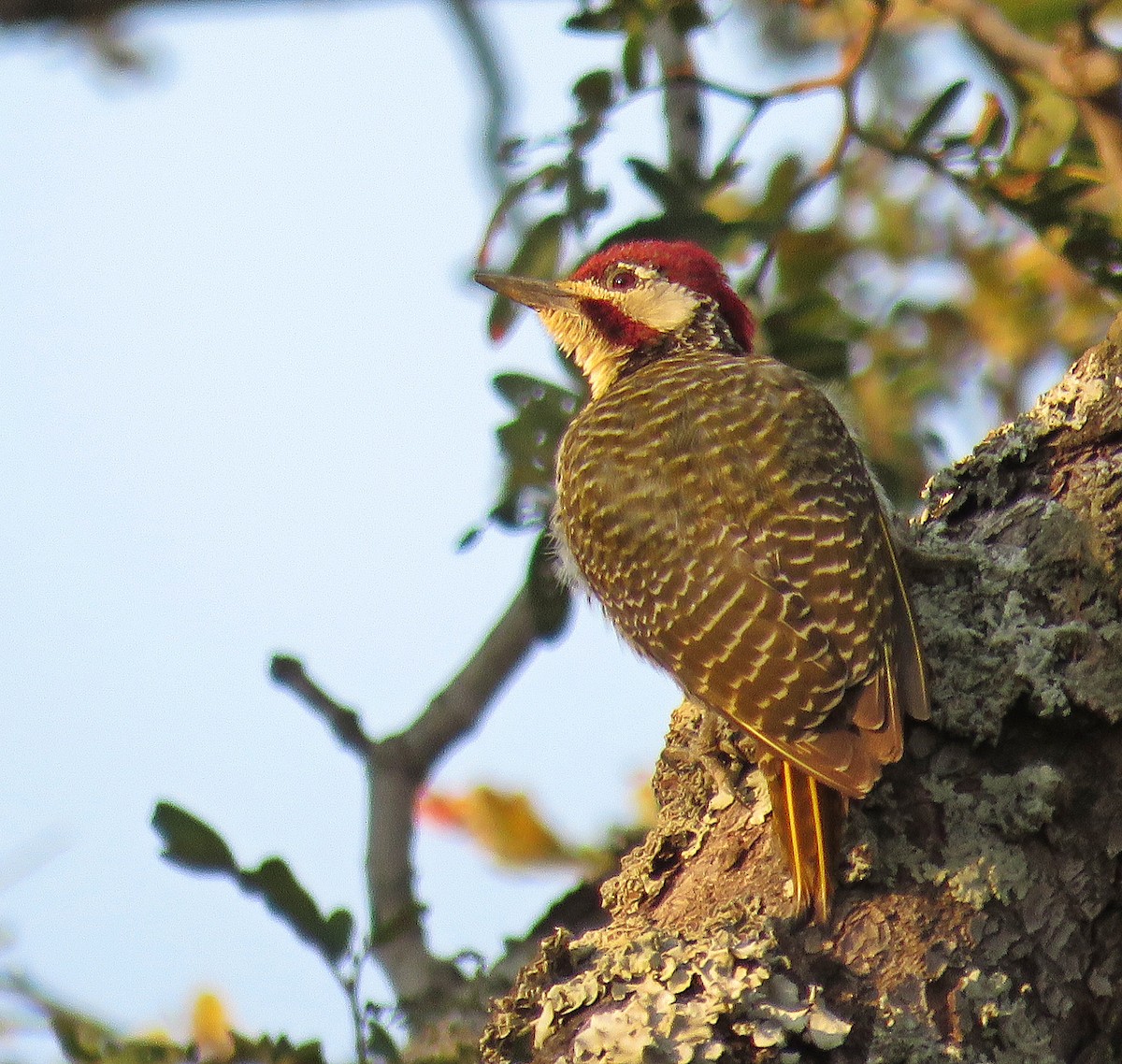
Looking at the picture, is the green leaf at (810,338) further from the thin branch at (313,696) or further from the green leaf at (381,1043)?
the green leaf at (381,1043)

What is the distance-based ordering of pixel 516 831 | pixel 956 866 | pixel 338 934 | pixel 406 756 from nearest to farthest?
pixel 956 866 < pixel 338 934 < pixel 406 756 < pixel 516 831

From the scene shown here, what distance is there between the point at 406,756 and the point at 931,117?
2.09m

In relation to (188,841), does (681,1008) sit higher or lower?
lower

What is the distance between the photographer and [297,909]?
3406 millimetres

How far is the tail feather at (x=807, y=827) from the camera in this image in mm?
2492

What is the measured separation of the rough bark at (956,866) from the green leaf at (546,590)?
107 centimetres

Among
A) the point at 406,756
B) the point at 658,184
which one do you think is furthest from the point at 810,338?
the point at 406,756

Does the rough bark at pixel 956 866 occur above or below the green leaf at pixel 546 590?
below

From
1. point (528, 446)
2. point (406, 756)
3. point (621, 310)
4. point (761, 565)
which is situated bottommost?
point (406, 756)

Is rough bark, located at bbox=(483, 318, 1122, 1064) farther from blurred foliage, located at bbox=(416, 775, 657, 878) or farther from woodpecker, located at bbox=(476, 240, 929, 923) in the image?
blurred foliage, located at bbox=(416, 775, 657, 878)

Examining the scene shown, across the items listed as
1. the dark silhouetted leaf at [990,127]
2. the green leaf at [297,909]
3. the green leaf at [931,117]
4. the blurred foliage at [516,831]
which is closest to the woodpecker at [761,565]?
the green leaf at [931,117]

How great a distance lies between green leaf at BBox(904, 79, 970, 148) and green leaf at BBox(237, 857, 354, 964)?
87.5 inches

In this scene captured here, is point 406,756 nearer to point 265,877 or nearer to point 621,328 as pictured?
point 265,877

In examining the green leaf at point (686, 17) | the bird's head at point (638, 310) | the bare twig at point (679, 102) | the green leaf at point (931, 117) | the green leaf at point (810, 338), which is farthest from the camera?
the bird's head at point (638, 310)
